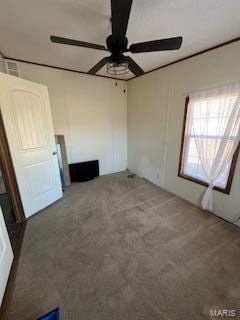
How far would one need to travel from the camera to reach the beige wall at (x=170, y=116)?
2.10 meters

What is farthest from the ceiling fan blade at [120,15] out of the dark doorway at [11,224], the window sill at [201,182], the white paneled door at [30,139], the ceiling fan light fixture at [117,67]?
the window sill at [201,182]

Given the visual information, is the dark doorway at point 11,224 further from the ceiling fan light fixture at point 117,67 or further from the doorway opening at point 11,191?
the ceiling fan light fixture at point 117,67

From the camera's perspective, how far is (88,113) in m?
3.63

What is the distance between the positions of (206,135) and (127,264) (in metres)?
2.09

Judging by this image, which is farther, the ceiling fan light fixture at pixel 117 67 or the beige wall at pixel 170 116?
the beige wall at pixel 170 116

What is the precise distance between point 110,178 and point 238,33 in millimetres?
3368

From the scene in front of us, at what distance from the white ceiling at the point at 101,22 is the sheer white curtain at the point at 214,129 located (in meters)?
0.70

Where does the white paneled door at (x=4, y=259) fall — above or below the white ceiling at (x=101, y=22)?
below

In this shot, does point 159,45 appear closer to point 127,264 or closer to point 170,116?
point 170,116

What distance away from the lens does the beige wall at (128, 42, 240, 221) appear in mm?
2100

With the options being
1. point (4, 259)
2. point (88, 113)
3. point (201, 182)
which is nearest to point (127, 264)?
point (4, 259)

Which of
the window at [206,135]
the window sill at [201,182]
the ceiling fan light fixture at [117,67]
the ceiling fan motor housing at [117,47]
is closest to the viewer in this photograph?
the ceiling fan motor housing at [117,47]

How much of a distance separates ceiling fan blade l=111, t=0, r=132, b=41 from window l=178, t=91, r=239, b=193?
1605 mm

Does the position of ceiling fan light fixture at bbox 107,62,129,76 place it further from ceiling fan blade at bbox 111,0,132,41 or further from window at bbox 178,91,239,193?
window at bbox 178,91,239,193
